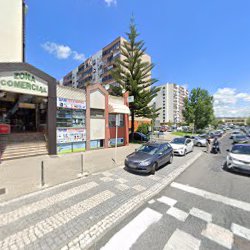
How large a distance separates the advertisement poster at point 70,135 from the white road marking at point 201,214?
11.3m

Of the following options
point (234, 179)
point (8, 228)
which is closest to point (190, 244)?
point (8, 228)

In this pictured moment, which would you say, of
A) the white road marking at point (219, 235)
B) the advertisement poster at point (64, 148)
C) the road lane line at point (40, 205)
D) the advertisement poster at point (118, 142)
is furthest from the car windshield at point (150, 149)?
the advertisement poster at point (118, 142)

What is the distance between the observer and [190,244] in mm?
3330

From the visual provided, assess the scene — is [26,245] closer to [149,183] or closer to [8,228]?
[8,228]

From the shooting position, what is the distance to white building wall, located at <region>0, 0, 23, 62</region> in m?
16.0

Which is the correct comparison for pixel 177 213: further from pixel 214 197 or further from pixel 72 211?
pixel 72 211

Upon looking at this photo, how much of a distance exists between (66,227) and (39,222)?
817mm

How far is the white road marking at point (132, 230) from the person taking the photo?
329 centimetres

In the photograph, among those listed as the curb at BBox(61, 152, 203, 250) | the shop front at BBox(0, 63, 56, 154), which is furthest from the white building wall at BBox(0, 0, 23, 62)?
the curb at BBox(61, 152, 203, 250)

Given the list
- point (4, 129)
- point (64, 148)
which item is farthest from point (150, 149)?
point (4, 129)

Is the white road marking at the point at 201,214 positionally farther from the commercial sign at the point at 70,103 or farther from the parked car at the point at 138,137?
the parked car at the point at 138,137

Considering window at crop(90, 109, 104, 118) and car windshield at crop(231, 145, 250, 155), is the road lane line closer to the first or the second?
car windshield at crop(231, 145, 250, 155)

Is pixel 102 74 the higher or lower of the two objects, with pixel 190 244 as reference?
higher

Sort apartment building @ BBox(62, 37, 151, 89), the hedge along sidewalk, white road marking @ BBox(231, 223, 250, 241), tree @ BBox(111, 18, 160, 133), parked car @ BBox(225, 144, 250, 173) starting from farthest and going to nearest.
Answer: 1. apartment building @ BBox(62, 37, 151, 89)
2. tree @ BBox(111, 18, 160, 133)
3. parked car @ BBox(225, 144, 250, 173)
4. the hedge along sidewalk
5. white road marking @ BBox(231, 223, 250, 241)
